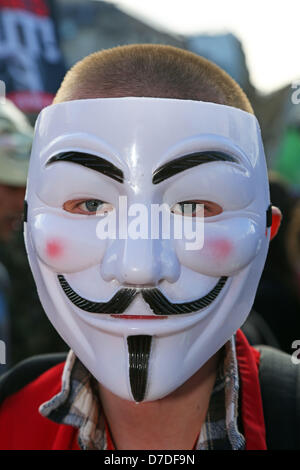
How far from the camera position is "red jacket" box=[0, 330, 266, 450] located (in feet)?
4.79

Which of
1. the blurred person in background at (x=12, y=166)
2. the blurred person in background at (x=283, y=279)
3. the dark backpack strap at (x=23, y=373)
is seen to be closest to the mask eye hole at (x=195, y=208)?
the dark backpack strap at (x=23, y=373)

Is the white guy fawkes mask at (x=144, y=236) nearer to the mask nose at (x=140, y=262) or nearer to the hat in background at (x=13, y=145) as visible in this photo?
the mask nose at (x=140, y=262)

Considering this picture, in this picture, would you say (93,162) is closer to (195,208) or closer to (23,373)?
(195,208)

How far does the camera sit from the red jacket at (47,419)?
1.46 m

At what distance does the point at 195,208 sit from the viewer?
4.68 feet

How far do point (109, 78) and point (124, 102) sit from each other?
0.20 metres

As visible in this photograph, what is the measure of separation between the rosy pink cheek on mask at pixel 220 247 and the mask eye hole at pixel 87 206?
0.26 metres

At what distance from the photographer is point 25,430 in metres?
1.63
